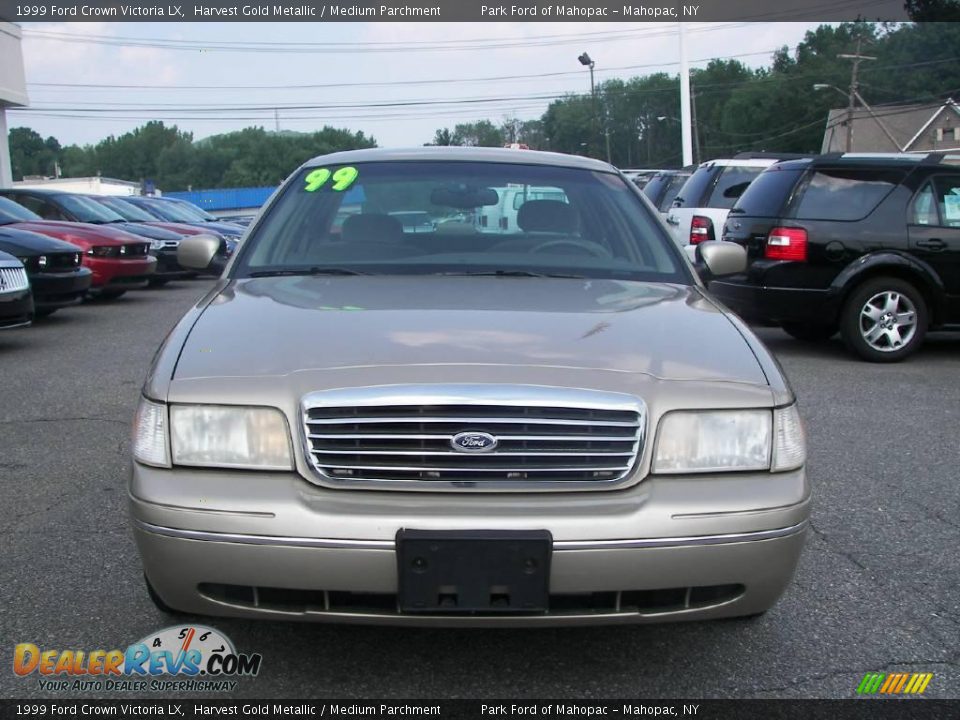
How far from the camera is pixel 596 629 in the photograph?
3.11 meters

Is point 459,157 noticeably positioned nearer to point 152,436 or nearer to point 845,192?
point 152,436

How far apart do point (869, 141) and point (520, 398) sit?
72157mm

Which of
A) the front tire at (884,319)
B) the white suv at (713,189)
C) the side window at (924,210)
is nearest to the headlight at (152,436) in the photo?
the front tire at (884,319)

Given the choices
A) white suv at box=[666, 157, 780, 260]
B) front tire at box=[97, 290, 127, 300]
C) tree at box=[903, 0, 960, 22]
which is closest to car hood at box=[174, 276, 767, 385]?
white suv at box=[666, 157, 780, 260]

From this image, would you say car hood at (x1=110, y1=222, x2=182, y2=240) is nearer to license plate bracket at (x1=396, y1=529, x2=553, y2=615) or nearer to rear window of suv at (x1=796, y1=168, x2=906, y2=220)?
rear window of suv at (x1=796, y1=168, x2=906, y2=220)

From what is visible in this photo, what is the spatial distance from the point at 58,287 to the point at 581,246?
7.73 meters

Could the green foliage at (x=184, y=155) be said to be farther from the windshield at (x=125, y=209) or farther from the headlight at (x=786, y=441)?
the headlight at (x=786, y=441)

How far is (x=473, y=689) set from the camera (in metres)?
2.74

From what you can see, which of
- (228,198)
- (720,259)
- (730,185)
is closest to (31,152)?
(228,198)

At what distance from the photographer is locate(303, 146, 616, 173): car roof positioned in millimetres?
4203

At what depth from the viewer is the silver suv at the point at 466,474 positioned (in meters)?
2.35

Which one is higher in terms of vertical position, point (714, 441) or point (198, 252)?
point (198, 252)

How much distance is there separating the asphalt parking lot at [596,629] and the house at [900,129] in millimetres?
64059

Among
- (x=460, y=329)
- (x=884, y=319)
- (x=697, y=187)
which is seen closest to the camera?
(x=460, y=329)
